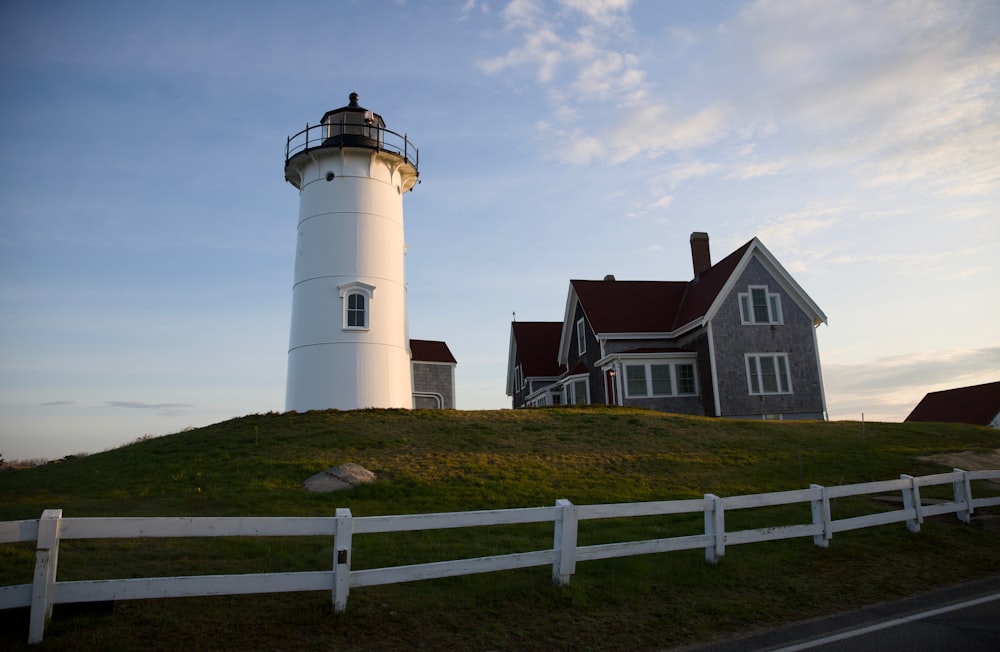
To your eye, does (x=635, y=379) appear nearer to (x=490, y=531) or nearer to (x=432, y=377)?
(x=432, y=377)

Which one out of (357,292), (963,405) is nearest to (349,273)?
(357,292)

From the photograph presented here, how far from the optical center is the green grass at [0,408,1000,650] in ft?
23.3

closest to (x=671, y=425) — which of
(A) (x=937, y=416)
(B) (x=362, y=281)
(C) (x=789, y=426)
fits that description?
(C) (x=789, y=426)

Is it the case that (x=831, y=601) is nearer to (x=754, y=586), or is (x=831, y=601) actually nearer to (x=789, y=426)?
(x=754, y=586)

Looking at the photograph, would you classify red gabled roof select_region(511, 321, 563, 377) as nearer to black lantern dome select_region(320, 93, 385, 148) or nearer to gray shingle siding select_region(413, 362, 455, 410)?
gray shingle siding select_region(413, 362, 455, 410)

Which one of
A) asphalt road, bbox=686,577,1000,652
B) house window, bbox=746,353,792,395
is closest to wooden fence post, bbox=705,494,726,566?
asphalt road, bbox=686,577,1000,652

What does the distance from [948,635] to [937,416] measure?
159 ft

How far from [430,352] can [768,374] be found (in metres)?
17.5

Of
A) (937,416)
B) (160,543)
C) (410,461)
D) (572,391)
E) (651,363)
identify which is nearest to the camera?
(160,543)

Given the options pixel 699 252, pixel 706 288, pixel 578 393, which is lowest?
pixel 578 393

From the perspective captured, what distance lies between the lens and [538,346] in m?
42.4

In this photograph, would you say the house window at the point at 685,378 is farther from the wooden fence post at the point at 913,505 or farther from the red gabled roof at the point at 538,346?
the wooden fence post at the point at 913,505

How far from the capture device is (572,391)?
3503 cm

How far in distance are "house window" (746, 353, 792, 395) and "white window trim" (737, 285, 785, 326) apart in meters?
1.49
